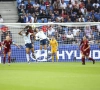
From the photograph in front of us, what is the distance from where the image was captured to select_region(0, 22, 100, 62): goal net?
86.9 ft

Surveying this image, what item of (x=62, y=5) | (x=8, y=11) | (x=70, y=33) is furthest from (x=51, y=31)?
(x=8, y=11)

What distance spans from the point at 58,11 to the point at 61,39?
4.30 metres

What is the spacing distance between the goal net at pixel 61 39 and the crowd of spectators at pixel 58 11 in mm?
2320

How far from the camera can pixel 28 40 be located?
23453 mm

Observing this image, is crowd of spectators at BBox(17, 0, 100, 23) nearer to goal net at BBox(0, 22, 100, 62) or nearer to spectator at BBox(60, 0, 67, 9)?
spectator at BBox(60, 0, 67, 9)

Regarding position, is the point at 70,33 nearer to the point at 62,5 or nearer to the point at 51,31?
the point at 51,31

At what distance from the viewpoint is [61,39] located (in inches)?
1078

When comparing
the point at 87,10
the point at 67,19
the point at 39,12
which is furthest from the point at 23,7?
the point at 87,10

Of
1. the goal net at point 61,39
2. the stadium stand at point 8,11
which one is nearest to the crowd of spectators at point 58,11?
the stadium stand at point 8,11

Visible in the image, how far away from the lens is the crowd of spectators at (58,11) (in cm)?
3002

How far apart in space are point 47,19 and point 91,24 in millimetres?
4274

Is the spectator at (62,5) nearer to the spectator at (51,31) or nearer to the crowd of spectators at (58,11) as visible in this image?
the crowd of spectators at (58,11)

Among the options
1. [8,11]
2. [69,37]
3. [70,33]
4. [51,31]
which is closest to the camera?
[69,37]

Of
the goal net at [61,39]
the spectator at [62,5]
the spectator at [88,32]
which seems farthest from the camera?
the spectator at [62,5]
